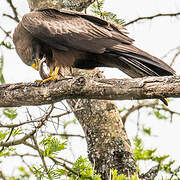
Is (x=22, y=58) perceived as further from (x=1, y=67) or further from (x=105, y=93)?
(x=105, y=93)

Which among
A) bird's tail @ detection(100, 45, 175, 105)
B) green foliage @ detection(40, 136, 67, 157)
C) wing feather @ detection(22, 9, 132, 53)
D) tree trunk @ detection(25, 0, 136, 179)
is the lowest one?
green foliage @ detection(40, 136, 67, 157)

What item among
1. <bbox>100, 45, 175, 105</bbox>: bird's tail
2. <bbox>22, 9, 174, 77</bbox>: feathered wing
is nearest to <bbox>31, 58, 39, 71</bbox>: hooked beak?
<bbox>22, 9, 174, 77</bbox>: feathered wing

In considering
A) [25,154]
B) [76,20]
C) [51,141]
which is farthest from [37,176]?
[76,20]

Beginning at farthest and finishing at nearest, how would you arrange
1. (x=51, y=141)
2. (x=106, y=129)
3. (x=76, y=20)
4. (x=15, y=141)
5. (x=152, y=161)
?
(x=76, y=20) → (x=106, y=129) → (x=152, y=161) → (x=15, y=141) → (x=51, y=141)

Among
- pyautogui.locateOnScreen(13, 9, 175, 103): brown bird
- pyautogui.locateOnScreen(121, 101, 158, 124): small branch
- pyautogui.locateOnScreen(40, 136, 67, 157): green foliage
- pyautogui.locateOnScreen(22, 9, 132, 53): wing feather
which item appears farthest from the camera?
pyautogui.locateOnScreen(121, 101, 158, 124): small branch

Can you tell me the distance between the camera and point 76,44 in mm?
3529

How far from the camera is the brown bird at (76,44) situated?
3410mm

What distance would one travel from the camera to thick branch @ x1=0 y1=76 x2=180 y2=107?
2.41 m

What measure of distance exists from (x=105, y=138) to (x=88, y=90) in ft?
3.11

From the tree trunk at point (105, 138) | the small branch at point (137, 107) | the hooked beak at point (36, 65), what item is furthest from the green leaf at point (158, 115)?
the hooked beak at point (36, 65)

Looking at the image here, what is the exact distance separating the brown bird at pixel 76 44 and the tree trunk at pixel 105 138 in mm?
488

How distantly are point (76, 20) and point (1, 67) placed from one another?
3.44ft

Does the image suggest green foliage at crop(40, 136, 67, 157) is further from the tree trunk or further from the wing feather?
the wing feather

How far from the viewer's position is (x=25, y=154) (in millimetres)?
3809
